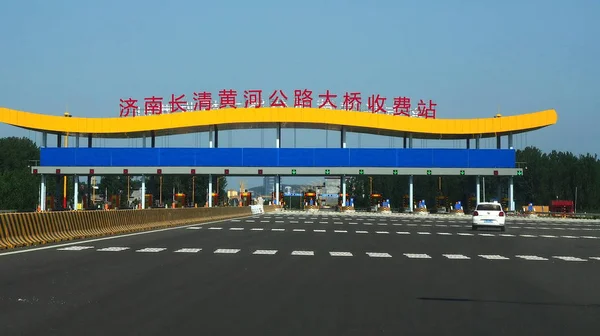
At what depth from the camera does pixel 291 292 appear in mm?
11719

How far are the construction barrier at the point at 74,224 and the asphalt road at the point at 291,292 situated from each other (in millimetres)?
1279

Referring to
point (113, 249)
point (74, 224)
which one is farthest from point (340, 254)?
point (74, 224)

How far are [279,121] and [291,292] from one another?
66.5 m

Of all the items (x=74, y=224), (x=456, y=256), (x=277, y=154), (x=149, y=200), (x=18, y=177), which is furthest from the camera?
(x=18, y=177)

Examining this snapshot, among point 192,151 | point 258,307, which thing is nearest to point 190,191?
point 192,151

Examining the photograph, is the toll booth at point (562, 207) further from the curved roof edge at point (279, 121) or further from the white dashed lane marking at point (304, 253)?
the white dashed lane marking at point (304, 253)

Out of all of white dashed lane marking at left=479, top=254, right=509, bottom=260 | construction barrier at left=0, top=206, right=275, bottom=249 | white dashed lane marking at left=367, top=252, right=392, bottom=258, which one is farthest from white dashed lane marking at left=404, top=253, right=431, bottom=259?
construction barrier at left=0, top=206, right=275, bottom=249

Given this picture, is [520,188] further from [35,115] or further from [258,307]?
[258,307]

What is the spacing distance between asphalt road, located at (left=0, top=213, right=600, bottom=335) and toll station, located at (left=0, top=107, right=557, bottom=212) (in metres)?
56.3

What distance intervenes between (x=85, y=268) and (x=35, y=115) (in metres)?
67.9

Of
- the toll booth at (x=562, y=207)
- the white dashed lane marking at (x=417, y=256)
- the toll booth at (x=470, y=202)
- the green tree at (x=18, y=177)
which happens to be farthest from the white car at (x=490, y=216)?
the green tree at (x=18, y=177)

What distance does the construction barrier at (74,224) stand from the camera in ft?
69.5

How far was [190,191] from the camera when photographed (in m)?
149

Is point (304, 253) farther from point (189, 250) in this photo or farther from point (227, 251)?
point (189, 250)
